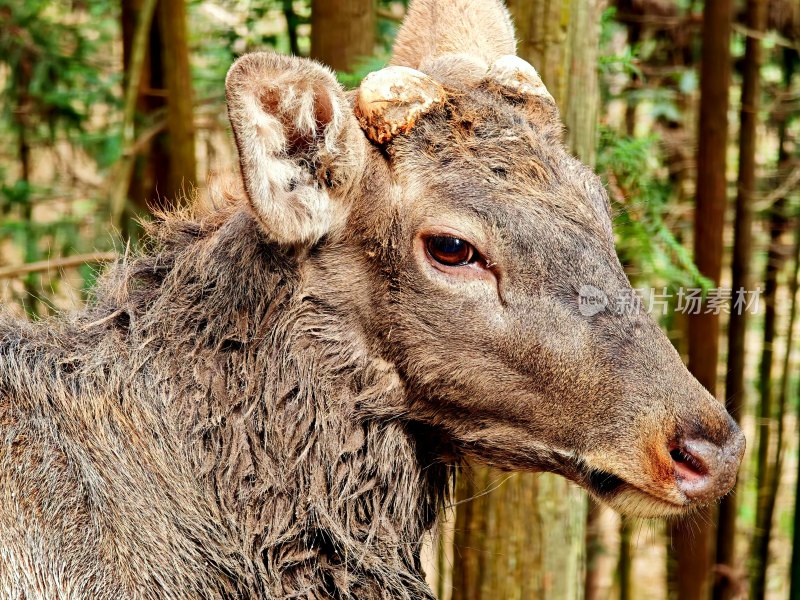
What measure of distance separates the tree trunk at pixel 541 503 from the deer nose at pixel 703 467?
5.29ft

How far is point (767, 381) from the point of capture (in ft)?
32.5

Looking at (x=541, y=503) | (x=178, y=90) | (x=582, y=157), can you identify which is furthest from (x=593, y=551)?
(x=178, y=90)

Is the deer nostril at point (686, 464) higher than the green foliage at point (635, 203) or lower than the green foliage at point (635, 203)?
lower

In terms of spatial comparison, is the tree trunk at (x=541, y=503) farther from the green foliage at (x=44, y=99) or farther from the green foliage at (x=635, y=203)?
the green foliage at (x=44, y=99)

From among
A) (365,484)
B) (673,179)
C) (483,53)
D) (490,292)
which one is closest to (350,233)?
(490,292)

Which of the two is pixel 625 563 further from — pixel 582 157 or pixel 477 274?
pixel 477 274

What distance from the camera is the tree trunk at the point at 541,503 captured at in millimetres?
5441

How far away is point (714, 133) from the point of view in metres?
7.95

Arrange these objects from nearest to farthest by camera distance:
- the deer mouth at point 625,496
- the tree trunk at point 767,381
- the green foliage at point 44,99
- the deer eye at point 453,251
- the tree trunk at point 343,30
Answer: the deer mouth at point 625,496 → the deer eye at point 453,251 → the tree trunk at point 343,30 → the green foliage at point 44,99 → the tree trunk at point 767,381

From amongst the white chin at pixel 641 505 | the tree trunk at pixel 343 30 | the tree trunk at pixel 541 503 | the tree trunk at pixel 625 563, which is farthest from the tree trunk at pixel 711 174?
the white chin at pixel 641 505

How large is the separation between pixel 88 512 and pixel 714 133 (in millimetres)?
5948

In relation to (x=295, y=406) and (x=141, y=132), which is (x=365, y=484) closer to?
(x=295, y=406)

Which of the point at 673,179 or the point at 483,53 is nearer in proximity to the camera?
the point at 483,53

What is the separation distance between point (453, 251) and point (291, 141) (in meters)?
0.77
